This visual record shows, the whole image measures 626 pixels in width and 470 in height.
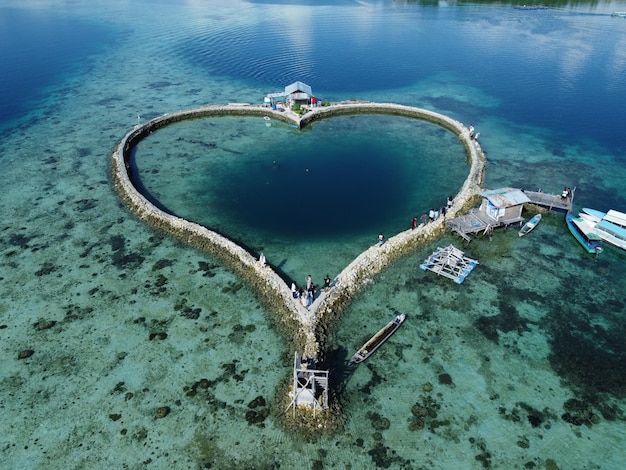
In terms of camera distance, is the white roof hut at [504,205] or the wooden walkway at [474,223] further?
the white roof hut at [504,205]

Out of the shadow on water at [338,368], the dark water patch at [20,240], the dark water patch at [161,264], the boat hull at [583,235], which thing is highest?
the boat hull at [583,235]

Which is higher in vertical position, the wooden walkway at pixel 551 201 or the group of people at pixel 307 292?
the wooden walkway at pixel 551 201

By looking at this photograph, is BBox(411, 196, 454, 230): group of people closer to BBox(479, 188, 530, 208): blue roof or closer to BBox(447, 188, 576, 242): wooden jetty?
BBox(447, 188, 576, 242): wooden jetty

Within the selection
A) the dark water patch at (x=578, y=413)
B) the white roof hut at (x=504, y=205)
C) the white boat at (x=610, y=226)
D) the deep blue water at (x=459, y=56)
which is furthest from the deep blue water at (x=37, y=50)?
the white boat at (x=610, y=226)

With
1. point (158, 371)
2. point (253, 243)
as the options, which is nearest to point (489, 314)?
point (253, 243)

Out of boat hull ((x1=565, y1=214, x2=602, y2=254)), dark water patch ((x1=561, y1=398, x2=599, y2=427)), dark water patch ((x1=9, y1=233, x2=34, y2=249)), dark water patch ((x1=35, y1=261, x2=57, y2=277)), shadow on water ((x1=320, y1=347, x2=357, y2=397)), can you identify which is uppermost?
boat hull ((x1=565, y1=214, x2=602, y2=254))

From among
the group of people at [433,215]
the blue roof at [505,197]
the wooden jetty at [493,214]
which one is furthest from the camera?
the group of people at [433,215]

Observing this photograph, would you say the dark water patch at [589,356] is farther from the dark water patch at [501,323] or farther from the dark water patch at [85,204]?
the dark water patch at [85,204]

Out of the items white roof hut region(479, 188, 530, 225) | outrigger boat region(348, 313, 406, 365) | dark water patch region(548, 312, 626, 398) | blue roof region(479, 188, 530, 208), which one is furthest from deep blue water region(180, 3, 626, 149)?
outrigger boat region(348, 313, 406, 365)

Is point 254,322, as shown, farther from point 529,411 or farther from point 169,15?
point 169,15
